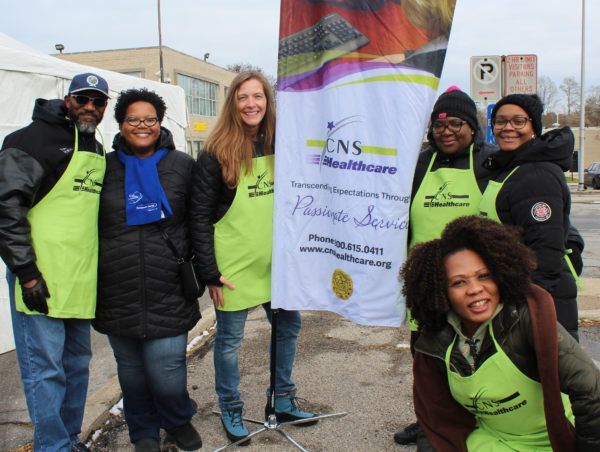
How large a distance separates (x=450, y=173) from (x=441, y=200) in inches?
6.0

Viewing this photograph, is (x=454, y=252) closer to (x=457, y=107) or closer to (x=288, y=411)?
(x=457, y=107)

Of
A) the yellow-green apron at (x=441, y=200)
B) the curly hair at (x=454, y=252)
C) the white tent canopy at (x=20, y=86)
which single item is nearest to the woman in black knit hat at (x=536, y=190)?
the yellow-green apron at (x=441, y=200)

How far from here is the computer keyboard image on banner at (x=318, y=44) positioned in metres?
2.77

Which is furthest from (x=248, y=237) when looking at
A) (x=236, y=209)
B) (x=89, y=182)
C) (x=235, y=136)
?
(x=89, y=182)

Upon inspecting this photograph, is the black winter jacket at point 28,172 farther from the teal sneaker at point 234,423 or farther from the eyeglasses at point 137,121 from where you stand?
the teal sneaker at point 234,423

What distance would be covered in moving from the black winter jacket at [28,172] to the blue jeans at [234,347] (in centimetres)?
108

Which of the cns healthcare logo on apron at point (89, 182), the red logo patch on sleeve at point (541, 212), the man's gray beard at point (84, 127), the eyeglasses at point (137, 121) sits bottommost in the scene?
the red logo patch on sleeve at point (541, 212)

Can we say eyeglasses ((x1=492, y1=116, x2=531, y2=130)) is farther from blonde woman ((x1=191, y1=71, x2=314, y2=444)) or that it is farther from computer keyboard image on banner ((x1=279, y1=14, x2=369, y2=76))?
blonde woman ((x1=191, y1=71, x2=314, y2=444))

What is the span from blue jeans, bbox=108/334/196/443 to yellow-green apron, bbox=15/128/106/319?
1.22 feet

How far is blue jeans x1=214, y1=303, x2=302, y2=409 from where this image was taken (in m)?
3.33

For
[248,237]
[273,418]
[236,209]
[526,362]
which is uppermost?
[236,209]

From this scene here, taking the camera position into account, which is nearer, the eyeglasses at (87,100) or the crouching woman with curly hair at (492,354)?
the crouching woman with curly hair at (492,354)

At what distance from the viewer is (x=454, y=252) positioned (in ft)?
7.20

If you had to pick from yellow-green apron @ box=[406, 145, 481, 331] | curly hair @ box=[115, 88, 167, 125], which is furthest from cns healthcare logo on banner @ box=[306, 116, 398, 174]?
curly hair @ box=[115, 88, 167, 125]
